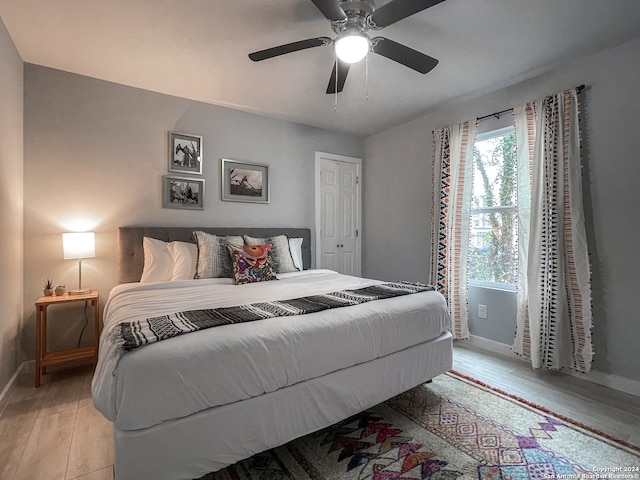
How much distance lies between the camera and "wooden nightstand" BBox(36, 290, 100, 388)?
93.5 inches

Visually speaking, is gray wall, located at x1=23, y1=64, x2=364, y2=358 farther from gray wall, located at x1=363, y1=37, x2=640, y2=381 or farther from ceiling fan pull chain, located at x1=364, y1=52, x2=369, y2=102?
gray wall, located at x1=363, y1=37, x2=640, y2=381

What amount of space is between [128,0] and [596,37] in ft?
10.3

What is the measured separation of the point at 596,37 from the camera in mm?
2232

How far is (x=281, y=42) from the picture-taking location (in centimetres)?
233

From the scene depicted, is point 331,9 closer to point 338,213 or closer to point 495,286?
point 495,286

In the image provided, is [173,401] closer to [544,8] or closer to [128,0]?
[128,0]

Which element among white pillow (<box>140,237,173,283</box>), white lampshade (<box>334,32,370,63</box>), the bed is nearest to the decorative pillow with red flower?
the bed

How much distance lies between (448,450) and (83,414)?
2236 mm

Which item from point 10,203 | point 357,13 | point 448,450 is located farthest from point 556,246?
point 10,203

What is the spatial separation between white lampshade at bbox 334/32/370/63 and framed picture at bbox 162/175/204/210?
6.98 ft

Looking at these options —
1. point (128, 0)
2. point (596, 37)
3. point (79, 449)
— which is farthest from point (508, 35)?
point (79, 449)

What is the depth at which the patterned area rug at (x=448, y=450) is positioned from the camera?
1506mm

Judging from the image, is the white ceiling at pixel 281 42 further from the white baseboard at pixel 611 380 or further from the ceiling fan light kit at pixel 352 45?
the white baseboard at pixel 611 380

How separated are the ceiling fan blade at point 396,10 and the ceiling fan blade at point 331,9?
17cm
